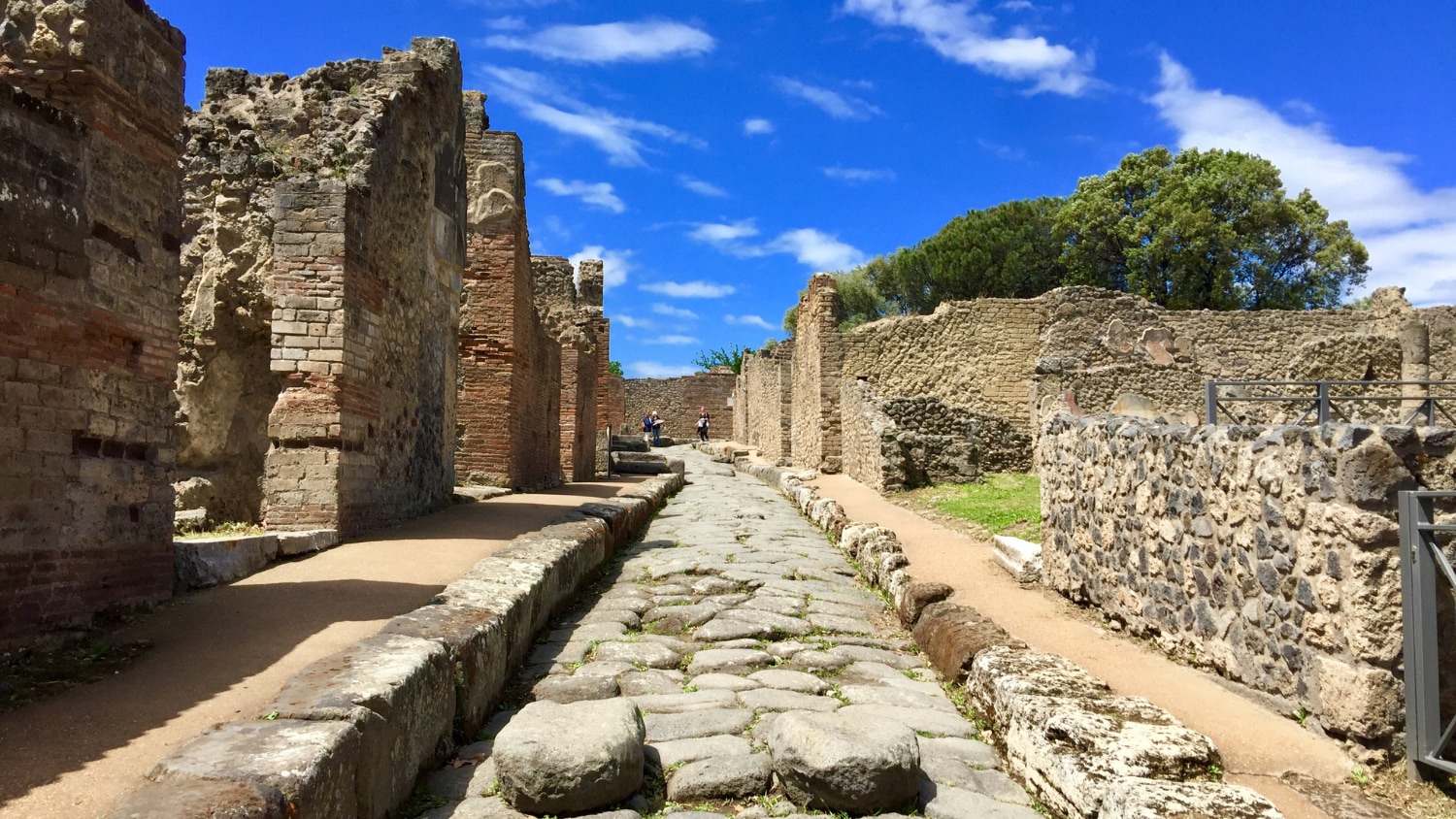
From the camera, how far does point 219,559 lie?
5891mm

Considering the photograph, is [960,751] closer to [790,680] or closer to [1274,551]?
[790,680]

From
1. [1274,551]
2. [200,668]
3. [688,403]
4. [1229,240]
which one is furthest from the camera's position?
[688,403]

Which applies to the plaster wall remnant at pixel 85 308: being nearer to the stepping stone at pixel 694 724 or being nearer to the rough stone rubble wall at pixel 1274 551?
the stepping stone at pixel 694 724

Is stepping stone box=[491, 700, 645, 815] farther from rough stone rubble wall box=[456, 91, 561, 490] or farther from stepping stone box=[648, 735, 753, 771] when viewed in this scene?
rough stone rubble wall box=[456, 91, 561, 490]

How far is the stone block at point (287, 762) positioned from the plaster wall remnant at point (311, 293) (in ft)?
17.7

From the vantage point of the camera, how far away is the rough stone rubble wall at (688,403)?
5119 centimetres

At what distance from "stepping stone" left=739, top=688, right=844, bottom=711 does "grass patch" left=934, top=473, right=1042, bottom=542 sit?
4667 mm

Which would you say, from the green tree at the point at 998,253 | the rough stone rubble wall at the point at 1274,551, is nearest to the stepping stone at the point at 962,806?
the rough stone rubble wall at the point at 1274,551

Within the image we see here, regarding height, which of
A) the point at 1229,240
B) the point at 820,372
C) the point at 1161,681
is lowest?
the point at 1161,681

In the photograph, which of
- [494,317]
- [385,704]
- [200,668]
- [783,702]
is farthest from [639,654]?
[494,317]

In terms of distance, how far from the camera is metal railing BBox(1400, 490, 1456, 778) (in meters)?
3.45

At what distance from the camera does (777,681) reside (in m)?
5.07

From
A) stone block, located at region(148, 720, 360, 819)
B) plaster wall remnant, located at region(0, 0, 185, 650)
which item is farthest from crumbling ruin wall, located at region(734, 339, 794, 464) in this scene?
stone block, located at region(148, 720, 360, 819)

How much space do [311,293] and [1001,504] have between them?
849 cm
